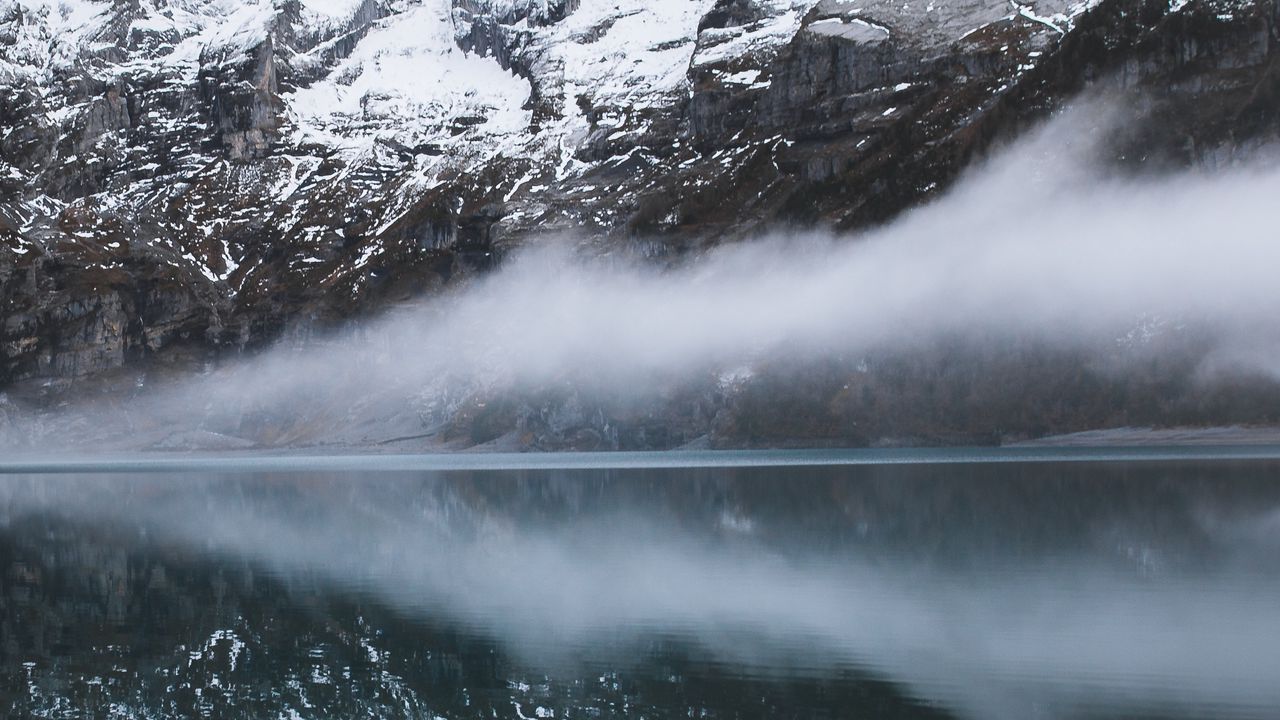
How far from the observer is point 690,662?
119 feet

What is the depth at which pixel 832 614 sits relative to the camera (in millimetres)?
43062

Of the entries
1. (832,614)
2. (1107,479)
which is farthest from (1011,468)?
(832,614)

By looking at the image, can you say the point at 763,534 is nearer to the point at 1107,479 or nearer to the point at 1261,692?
the point at 1261,692

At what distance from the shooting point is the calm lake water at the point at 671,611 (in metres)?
32.2

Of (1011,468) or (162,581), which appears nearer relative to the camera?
(162,581)

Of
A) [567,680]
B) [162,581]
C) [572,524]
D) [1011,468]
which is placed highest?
[567,680]

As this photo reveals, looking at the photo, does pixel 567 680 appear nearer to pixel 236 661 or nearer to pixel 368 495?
pixel 236 661

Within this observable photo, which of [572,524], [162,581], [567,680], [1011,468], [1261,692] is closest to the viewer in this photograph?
[1261,692]

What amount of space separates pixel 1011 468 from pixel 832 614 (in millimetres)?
96763

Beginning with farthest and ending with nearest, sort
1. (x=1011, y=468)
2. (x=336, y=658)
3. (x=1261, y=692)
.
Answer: (x=1011, y=468) → (x=336, y=658) → (x=1261, y=692)

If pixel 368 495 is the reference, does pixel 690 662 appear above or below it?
above

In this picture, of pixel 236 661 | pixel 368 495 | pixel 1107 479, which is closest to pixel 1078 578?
pixel 236 661

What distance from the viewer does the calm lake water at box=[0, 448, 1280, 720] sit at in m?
32.2

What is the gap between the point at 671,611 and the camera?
147 ft
